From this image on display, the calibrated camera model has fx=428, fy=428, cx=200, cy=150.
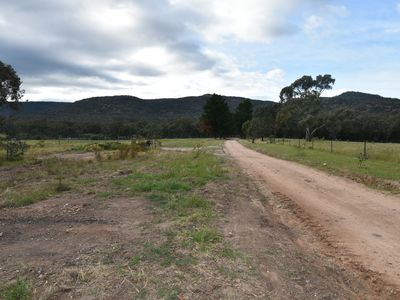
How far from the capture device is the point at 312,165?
21.9 meters

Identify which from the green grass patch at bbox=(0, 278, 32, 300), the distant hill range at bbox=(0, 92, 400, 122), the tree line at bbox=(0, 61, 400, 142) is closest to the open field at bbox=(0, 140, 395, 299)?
the green grass patch at bbox=(0, 278, 32, 300)

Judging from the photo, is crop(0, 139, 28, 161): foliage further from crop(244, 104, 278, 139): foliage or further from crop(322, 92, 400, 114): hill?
crop(322, 92, 400, 114): hill

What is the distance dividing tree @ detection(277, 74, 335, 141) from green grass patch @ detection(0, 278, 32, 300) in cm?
6768

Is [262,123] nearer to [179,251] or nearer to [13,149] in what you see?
[13,149]

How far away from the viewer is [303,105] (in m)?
79.7

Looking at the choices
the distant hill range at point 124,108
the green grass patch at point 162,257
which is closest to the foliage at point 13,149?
the green grass patch at point 162,257

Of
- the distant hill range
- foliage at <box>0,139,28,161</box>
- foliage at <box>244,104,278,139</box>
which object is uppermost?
the distant hill range

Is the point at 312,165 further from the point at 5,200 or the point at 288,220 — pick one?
the point at 5,200

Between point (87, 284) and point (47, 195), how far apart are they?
24.3 feet

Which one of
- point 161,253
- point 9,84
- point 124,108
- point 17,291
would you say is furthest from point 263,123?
point 124,108

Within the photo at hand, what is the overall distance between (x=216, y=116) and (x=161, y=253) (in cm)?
9118

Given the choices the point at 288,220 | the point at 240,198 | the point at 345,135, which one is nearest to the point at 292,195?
the point at 240,198

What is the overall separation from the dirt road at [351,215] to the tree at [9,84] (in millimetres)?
22555

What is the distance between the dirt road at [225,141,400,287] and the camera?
6759 millimetres
